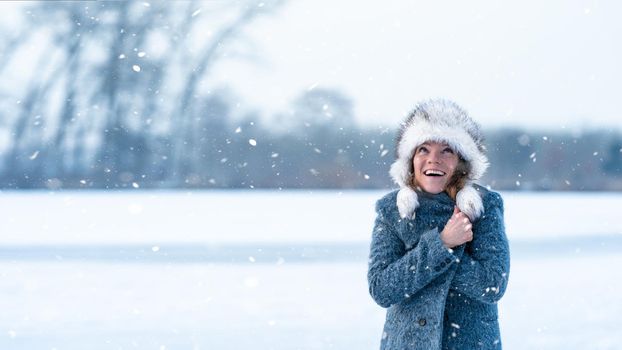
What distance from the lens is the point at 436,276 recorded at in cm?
172

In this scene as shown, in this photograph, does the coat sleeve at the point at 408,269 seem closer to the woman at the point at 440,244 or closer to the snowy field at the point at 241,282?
the woman at the point at 440,244

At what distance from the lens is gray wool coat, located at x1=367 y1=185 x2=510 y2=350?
1701mm

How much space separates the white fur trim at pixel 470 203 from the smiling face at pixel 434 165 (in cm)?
6

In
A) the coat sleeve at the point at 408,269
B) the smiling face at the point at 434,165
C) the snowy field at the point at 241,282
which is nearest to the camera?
the coat sleeve at the point at 408,269

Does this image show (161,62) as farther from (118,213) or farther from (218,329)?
(218,329)

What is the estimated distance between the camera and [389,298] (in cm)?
172

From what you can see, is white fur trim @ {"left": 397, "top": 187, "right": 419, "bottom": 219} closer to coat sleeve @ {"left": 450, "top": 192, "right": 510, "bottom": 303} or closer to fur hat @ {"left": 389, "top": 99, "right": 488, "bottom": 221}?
fur hat @ {"left": 389, "top": 99, "right": 488, "bottom": 221}

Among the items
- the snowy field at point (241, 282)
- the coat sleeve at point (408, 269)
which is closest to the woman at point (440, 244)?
the coat sleeve at point (408, 269)

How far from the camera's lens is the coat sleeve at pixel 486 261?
170cm

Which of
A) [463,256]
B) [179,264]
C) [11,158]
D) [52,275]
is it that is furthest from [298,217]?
[463,256]

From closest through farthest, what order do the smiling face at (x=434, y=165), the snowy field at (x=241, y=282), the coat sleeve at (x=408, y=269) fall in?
the coat sleeve at (x=408, y=269) < the smiling face at (x=434, y=165) < the snowy field at (x=241, y=282)

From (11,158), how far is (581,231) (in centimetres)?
1150

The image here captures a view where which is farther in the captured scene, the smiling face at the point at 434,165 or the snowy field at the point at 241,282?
the snowy field at the point at 241,282

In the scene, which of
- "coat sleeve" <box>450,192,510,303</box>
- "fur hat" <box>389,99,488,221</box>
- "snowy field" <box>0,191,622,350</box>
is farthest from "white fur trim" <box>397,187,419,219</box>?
"snowy field" <box>0,191,622,350</box>
